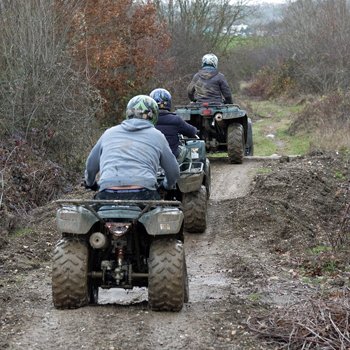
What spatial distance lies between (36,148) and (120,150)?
7546mm

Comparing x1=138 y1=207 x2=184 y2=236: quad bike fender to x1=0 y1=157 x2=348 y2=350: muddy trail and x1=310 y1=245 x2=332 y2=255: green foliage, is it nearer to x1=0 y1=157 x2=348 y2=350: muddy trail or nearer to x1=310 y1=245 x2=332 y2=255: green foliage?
x1=0 y1=157 x2=348 y2=350: muddy trail

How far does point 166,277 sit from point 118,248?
1.59ft

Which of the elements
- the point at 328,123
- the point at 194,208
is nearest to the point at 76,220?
the point at 194,208

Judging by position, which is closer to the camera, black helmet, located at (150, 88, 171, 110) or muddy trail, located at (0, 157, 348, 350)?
muddy trail, located at (0, 157, 348, 350)

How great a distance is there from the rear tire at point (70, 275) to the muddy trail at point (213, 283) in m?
0.11

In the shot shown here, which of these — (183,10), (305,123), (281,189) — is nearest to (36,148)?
(281,189)

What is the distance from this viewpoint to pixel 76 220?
647 centimetres

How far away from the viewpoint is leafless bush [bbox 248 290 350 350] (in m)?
5.59

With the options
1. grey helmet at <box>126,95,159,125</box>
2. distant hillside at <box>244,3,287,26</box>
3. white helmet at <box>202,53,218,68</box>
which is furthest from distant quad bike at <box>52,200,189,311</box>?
distant hillside at <box>244,3,287,26</box>

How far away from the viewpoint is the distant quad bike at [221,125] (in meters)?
15.4

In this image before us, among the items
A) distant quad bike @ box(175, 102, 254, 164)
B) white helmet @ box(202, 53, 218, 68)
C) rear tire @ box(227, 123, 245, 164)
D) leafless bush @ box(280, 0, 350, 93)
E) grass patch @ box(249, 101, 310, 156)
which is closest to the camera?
distant quad bike @ box(175, 102, 254, 164)

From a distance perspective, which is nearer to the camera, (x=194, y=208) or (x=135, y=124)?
(x=135, y=124)

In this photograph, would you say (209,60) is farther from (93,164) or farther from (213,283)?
(93,164)

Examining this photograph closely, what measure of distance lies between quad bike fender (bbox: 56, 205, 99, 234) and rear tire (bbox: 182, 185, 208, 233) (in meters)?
3.69
